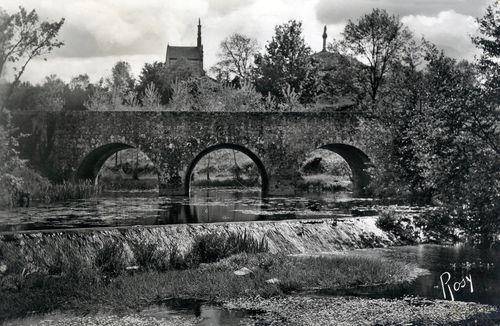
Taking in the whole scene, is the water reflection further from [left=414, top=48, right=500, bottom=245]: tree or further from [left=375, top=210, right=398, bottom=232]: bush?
[left=375, top=210, right=398, bottom=232]: bush

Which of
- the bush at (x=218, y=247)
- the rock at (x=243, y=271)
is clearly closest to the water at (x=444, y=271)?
the rock at (x=243, y=271)

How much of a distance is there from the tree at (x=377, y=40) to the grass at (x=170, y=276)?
30232 millimetres

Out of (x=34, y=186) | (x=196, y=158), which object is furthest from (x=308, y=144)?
(x=34, y=186)

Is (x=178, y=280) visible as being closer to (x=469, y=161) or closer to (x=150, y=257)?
(x=150, y=257)

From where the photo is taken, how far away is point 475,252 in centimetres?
1435

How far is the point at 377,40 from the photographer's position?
42031mm

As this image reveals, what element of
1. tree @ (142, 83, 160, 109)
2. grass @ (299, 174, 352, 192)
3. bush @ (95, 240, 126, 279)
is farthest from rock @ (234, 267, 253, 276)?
tree @ (142, 83, 160, 109)

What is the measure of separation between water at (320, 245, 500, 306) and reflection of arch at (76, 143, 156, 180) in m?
17.3

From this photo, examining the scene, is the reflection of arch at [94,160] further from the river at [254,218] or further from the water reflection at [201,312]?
the water reflection at [201,312]

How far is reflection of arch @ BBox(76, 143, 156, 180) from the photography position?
2884cm

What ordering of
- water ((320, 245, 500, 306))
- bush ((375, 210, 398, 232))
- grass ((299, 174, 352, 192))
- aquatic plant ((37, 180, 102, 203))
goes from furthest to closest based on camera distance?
grass ((299, 174, 352, 192)) < aquatic plant ((37, 180, 102, 203)) < bush ((375, 210, 398, 232)) < water ((320, 245, 500, 306))

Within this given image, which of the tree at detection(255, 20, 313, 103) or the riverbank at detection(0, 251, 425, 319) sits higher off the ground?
the tree at detection(255, 20, 313, 103)

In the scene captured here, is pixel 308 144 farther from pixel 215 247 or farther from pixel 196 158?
pixel 215 247

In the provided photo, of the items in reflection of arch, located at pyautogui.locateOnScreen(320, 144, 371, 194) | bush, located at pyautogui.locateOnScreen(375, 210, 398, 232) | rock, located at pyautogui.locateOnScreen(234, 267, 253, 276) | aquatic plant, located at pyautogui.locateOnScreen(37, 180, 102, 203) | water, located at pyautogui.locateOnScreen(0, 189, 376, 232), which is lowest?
rock, located at pyautogui.locateOnScreen(234, 267, 253, 276)
